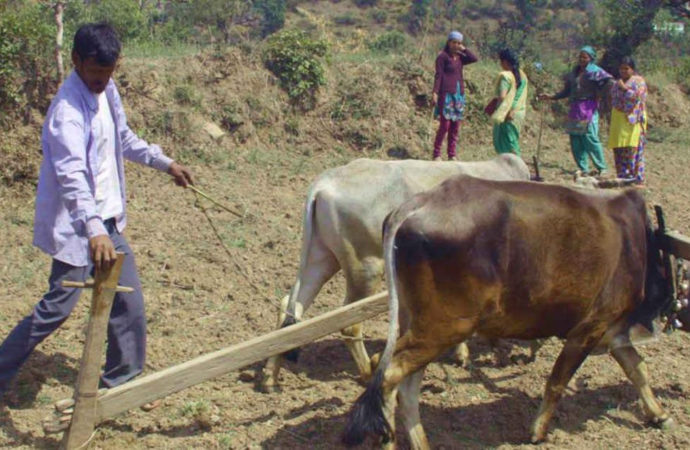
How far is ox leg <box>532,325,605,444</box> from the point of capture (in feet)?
14.3

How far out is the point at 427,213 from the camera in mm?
3916

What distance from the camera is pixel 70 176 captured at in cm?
372

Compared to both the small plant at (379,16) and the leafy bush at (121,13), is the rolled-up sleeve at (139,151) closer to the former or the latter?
the leafy bush at (121,13)

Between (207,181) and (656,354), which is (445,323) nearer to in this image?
(656,354)

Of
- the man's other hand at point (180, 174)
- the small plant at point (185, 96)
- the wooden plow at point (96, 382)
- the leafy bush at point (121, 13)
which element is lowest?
the wooden plow at point (96, 382)

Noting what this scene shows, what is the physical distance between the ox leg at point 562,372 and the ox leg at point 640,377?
369 mm

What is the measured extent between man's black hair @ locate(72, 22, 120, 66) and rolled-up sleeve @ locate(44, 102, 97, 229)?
28 centimetres

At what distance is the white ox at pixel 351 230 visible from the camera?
5.02m

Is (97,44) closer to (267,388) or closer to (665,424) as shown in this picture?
(267,388)

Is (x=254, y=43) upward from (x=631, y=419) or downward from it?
upward

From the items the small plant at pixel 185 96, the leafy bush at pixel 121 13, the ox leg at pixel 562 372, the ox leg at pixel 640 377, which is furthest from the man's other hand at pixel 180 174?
the leafy bush at pixel 121 13

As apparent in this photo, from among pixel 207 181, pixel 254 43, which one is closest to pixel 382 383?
pixel 207 181

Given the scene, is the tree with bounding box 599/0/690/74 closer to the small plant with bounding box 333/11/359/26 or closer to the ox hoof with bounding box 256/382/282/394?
the ox hoof with bounding box 256/382/282/394

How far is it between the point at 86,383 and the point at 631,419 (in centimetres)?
315
